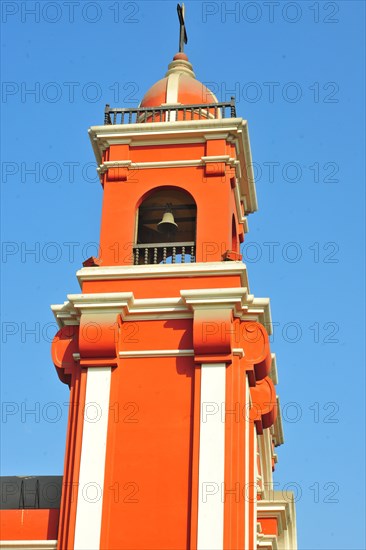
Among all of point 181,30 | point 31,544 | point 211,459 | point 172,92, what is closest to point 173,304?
point 211,459

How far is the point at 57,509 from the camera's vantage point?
20.7 metres

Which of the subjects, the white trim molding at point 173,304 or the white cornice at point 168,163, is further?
the white cornice at point 168,163

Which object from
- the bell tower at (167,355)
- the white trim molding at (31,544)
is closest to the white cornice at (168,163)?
the bell tower at (167,355)

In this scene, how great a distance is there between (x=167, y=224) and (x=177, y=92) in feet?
10.8

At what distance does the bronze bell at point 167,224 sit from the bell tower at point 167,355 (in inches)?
1.0

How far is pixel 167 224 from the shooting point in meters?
22.9

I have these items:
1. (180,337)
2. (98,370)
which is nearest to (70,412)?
(98,370)

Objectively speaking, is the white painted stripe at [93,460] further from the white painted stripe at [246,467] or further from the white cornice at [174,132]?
the white cornice at [174,132]

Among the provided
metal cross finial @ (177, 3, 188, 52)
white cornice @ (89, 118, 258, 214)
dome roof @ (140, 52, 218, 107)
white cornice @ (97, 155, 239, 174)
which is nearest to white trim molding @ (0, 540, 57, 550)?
white cornice @ (97, 155, 239, 174)

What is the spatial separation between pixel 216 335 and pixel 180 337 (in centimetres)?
75

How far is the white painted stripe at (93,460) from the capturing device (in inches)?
779

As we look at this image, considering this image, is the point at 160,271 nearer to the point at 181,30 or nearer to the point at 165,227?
the point at 165,227

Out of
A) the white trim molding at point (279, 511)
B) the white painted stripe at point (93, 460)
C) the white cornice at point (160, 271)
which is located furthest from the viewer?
the white trim molding at point (279, 511)

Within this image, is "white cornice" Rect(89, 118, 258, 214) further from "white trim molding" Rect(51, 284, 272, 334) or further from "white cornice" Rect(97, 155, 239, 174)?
"white trim molding" Rect(51, 284, 272, 334)
